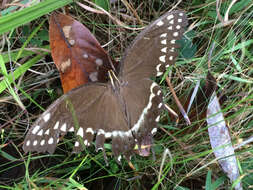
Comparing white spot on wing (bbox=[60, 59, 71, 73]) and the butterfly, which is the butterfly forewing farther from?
white spot on wing (bbox=[60, 59, 71, 73])

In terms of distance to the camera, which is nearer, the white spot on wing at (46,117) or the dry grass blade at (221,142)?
the white spot on wing at (46,117)

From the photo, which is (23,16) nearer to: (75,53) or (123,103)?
(75,53)

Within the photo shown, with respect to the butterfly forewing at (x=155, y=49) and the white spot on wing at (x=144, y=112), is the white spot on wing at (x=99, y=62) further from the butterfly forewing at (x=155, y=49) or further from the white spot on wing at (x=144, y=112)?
the white spot on wing at (x=144, y=112)

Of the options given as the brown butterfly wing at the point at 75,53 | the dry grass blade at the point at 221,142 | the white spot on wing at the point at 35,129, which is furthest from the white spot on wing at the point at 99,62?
the dry grass blade at the point at 221,142

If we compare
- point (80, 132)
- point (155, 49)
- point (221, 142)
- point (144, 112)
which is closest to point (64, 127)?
point (80, 132)

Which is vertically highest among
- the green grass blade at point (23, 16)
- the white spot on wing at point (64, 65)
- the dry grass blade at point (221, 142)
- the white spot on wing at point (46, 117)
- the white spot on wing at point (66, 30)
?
the green grass blade at point (23, 16)

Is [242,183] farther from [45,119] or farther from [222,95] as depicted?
[45,119]
